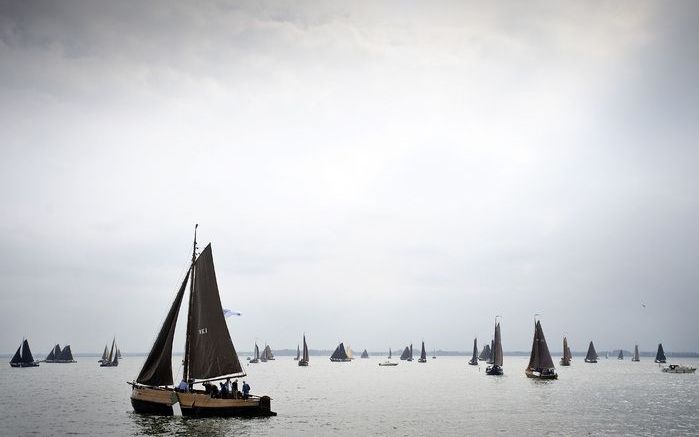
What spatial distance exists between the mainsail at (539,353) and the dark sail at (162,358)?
71.2m

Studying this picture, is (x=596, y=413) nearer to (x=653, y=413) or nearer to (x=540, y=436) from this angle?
(x=653, y=413)

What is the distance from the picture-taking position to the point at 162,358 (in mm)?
43906

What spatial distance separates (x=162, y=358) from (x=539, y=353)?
79.7m

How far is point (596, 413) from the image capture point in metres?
55.9

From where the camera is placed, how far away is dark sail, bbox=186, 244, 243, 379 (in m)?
44.3

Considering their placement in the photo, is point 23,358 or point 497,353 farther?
point 23,358

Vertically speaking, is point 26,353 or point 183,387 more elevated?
point 183,387

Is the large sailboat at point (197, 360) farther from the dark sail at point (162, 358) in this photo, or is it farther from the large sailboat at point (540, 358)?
the large sailboat at point (540, 358)

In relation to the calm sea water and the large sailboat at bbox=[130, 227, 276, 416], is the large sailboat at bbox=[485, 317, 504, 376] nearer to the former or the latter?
the calm sea water

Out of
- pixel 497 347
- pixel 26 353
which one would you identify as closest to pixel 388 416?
pixel 497 347

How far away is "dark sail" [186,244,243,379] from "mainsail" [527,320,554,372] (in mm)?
67759

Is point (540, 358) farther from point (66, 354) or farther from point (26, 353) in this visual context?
point (66, 354)

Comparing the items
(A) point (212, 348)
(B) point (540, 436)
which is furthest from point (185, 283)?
(B) point (540, 436)

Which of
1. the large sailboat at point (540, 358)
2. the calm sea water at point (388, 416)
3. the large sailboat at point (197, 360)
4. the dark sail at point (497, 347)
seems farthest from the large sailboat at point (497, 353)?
the large sailboat at point (197, 360)
